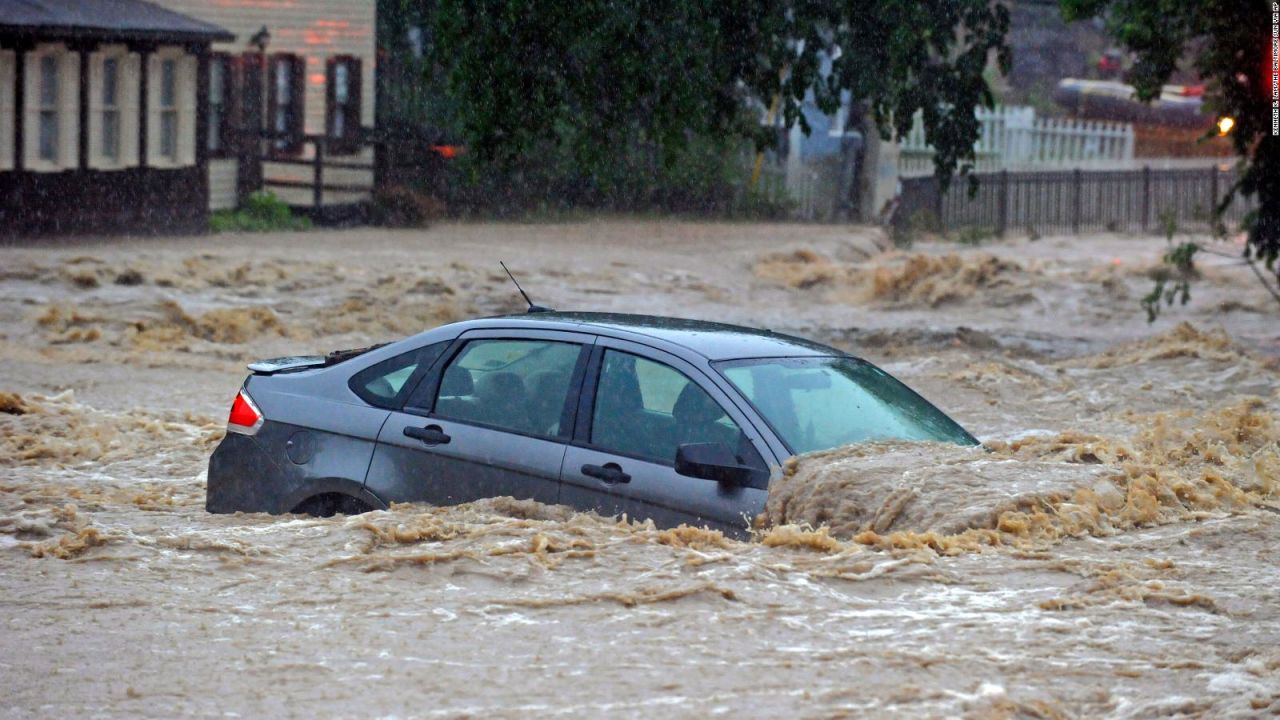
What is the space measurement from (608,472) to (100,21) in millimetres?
18328

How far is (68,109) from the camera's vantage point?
2277cm

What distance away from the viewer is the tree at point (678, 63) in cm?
1495

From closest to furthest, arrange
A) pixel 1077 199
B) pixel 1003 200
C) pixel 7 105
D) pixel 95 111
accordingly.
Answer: pixel 7 105 → pixel 95 111 → pixel 1003 200 → pixel 1077 199

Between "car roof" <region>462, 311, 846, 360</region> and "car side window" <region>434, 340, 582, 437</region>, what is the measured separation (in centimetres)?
13

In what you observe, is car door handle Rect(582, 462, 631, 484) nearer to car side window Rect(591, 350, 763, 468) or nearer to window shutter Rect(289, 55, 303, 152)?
car side window Rect(591, 350, 763, 468)

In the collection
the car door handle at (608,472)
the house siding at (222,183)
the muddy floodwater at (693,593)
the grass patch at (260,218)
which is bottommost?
the muddy floodwater at (693,593)

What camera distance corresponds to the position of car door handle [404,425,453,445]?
7.02 m

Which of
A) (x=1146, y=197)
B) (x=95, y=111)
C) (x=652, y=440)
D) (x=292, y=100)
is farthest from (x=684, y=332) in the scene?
(x=1146, y=197)

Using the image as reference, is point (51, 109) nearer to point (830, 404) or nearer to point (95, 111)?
point (95, 111)

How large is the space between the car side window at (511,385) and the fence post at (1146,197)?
28.3 m

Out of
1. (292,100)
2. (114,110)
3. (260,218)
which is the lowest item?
(260,218)

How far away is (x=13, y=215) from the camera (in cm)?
2238

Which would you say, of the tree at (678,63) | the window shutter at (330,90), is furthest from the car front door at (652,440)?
the window shutter at (330,90)

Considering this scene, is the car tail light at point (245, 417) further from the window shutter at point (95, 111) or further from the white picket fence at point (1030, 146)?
the white picket fence at point (1030, 146)
